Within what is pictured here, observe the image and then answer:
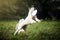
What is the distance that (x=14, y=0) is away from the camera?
6.53ft

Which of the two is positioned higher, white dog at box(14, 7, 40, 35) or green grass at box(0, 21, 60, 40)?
white dog at box(14, 7, 40, 35)

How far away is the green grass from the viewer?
74.7 inches

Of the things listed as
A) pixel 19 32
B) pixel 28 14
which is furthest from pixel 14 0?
pixel 19 32

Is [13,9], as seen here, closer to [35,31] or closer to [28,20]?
[28,20]

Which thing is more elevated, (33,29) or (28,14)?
(28,14)

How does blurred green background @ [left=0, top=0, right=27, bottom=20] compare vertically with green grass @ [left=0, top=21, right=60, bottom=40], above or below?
above

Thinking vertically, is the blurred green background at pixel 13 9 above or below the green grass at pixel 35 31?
above

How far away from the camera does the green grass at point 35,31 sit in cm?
190

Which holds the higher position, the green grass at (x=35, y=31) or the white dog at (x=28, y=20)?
the white dog at (x=28, y=20)

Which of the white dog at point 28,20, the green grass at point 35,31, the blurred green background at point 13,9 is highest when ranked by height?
the blurred green background at point 13,9

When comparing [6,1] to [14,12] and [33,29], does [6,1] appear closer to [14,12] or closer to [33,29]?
[14,12]

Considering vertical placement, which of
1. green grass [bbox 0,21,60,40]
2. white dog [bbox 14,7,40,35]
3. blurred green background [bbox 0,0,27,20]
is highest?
blurred green background [bbox 0,0,27,20]

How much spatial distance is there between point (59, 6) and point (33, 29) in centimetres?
36

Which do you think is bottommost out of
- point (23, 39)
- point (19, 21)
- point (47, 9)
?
point (23, 39)
